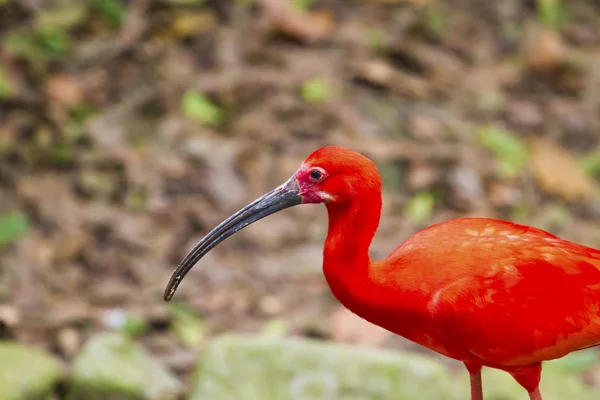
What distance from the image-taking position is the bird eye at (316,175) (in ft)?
9.05

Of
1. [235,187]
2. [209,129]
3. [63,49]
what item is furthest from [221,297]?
[63,49]

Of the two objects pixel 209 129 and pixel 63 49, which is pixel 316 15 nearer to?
pixel 209 129

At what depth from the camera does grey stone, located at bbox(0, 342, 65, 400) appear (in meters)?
4.31

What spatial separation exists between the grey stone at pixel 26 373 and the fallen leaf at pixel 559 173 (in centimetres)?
407

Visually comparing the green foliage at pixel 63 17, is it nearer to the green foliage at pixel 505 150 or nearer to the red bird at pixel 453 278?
the green foliage at pixel 505 150

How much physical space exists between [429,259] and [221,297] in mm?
3070

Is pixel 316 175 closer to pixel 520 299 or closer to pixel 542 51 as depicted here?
pixel 520 299

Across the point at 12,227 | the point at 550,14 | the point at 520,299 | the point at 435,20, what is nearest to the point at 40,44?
the point at 12,227

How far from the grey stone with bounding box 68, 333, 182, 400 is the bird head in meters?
1.73

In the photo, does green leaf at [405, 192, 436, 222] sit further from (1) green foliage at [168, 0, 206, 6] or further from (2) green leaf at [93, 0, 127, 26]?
(2) green leaf at [93, 0, 127, 26]

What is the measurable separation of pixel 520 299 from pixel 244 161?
3999 millimetres

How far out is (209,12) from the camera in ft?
24.5

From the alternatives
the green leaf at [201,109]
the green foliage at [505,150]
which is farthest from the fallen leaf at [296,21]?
the green foliage at [505,150]

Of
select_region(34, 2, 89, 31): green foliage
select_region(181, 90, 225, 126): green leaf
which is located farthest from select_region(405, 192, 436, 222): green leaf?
select_region(34, 2, 89, 31): green foliage
